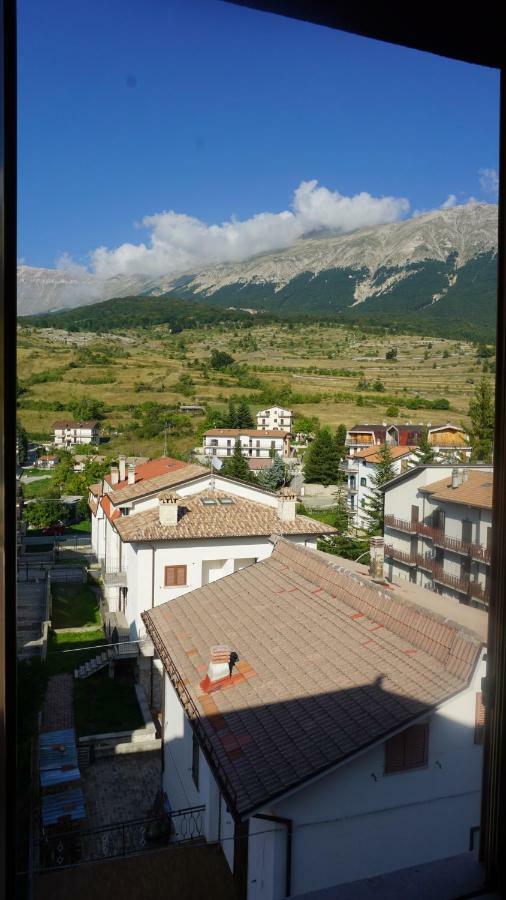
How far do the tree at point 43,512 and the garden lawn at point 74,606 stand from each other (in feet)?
2.93

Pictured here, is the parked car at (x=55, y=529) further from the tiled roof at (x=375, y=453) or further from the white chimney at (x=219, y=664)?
the white chimney at (x=219, y=664)

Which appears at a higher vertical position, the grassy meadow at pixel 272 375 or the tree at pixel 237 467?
the grassy meadow at pixel 272 375

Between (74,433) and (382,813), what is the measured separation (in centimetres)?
550

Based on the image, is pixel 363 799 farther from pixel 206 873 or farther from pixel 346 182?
pixel 346 182

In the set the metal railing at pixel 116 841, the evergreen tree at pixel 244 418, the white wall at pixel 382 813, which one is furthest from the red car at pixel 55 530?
the white wall at pixel 382 813

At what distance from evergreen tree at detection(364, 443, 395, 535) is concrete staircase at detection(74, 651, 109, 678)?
410 cm

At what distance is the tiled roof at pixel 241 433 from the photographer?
11359 millimetres

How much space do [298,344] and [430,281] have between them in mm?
6132

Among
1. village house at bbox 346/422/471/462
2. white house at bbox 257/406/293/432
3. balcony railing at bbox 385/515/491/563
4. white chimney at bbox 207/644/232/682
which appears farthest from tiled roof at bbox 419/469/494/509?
white house at bbox 257/406/293/432

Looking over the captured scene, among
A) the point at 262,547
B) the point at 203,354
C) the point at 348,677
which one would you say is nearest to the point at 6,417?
the point at 348,677

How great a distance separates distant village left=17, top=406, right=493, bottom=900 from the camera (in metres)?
2.10

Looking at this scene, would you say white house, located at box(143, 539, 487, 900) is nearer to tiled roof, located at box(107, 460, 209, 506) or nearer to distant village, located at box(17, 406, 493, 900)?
distant village, located at box(17, 406, 493, 900)

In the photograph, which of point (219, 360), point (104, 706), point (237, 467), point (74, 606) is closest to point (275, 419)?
point (237, 467)

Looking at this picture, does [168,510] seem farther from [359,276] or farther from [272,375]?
[359,276]
